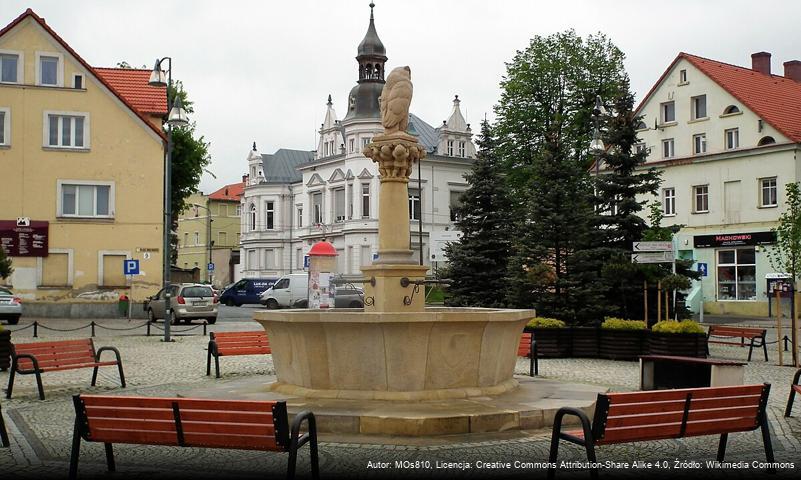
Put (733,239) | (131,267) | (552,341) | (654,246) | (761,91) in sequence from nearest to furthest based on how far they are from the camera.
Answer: (654,246)
(552,341)
(131,267)
(733,239)
(761,91)

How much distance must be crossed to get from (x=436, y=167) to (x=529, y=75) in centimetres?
1833

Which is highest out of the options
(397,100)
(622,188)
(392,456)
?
(397,100)

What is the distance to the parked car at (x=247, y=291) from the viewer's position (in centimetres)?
5462

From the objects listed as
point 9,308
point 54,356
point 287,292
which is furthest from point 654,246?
point 287,292

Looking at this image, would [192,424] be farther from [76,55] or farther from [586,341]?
[76,55]

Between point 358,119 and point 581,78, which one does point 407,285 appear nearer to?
point 581,78

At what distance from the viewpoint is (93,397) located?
7.41 m

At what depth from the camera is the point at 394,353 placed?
1058cm

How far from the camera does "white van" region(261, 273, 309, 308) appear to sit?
153 ft

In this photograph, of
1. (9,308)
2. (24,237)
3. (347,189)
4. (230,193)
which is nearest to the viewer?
(9,308)

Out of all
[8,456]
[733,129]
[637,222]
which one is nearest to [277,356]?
[8,456]

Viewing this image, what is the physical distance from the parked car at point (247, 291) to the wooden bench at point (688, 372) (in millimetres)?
42123

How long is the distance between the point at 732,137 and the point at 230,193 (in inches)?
2766

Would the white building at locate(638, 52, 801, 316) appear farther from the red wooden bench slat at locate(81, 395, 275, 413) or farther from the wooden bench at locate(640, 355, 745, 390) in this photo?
the red wooden bench slat at locate(81, 395, 275, 413)
